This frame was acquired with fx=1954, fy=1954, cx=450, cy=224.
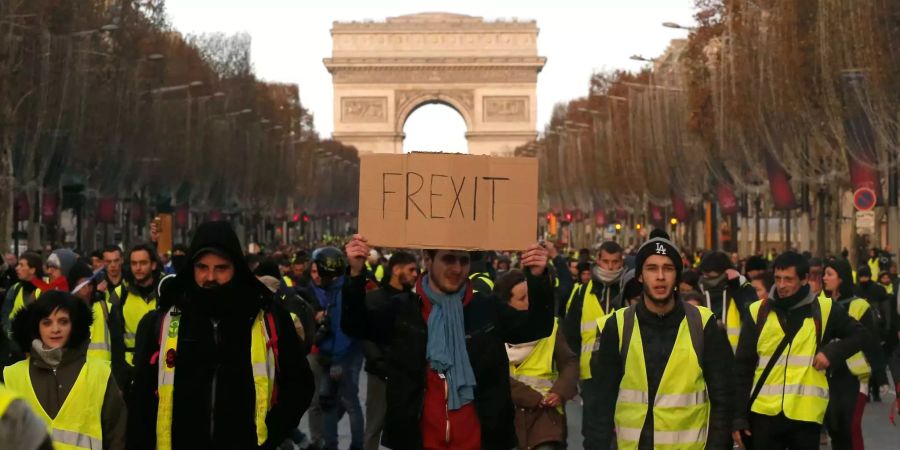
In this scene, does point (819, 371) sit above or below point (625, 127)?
below

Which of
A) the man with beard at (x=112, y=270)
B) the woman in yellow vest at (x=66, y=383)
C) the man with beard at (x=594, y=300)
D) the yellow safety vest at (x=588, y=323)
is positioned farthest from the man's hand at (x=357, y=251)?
the man with beard at (x=112, y=270)

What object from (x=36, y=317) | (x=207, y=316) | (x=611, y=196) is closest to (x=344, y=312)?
(x=207, y=316)

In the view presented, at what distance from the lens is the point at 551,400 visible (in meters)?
9.64

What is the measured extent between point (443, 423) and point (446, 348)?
27 cm

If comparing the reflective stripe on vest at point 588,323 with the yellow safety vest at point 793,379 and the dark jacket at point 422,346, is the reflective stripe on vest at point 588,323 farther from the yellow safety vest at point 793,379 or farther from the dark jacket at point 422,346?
the dark jacket at point 422,346

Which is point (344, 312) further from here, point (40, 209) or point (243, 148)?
point (243, 148)

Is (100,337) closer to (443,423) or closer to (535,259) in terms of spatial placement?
(443,423)

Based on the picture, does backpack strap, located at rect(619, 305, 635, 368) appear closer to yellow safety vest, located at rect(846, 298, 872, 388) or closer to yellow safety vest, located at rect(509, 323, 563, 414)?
yellow safety vest, located at rect(509, 323, 563, 414)

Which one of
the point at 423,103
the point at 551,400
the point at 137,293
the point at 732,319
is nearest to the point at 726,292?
the point at 732,319

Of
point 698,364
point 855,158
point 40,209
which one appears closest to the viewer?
point 698,364

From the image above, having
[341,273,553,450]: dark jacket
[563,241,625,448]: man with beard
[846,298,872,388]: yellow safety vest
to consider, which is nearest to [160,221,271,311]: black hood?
[341,273,553,450]: dark jacket

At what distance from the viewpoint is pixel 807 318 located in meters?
9.61

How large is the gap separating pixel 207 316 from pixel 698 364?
207cm

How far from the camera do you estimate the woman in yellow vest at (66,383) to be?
7.07m
